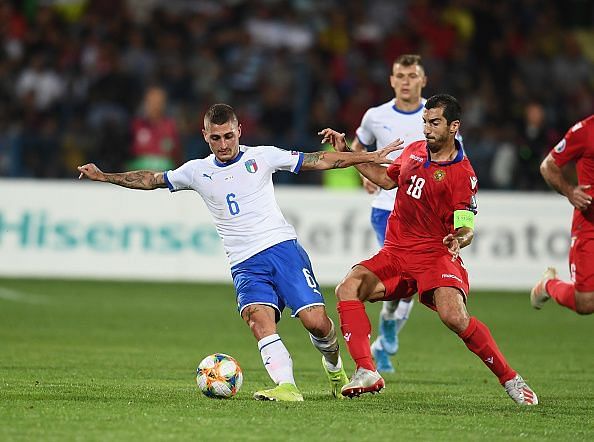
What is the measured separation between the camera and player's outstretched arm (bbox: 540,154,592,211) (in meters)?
9.01

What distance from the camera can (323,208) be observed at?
17.8 metres

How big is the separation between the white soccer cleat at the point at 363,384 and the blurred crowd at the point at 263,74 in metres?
10.1

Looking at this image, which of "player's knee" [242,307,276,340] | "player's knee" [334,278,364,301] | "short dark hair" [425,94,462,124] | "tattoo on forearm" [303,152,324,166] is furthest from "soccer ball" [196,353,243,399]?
"short dark hair" [425,94,462,124]

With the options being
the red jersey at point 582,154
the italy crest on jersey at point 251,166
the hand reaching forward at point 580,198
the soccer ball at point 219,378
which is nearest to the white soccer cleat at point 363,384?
the soccer ball at point 219,378

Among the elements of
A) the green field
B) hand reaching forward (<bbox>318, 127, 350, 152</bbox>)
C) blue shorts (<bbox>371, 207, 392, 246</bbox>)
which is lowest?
the green field

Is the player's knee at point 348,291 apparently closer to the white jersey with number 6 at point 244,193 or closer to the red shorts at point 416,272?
the red shorts at point 416,272

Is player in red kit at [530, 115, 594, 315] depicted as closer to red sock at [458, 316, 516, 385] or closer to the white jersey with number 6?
red sock at [458, 316, 516, 385]

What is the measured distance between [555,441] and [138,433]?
2.25 metres

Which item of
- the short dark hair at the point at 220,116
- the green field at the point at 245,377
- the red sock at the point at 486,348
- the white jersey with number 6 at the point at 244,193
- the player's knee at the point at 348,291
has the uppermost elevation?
the short dark hair at the point at 220,116

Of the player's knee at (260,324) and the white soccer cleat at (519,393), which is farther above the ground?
the player's knee at (260,324)

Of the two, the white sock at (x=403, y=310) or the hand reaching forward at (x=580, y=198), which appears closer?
the hand reaching forward at (x=580, y=198)

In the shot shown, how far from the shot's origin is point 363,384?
26.2 feet

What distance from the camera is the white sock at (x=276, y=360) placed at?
8.04 metres

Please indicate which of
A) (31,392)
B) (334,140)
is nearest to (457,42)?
(334,140)
